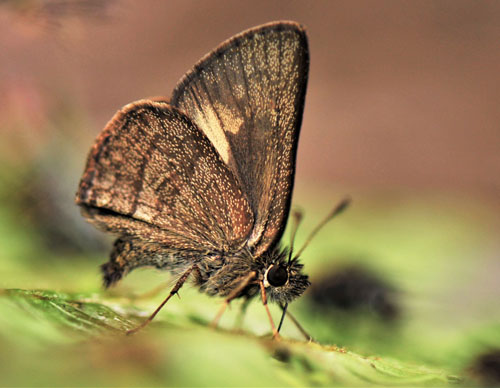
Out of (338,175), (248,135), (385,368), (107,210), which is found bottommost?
(385,368)

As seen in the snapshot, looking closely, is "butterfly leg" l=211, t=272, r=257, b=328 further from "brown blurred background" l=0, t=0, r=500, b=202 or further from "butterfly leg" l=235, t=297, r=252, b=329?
"brown blurred background" l=0, t=0, r=500, b=202

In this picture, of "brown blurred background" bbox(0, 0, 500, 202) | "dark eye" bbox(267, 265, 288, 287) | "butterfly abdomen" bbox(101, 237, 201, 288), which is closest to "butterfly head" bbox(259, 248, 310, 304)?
"dark eye" bbox(267, 265, 288, 287)

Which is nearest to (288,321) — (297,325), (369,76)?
(297,325)

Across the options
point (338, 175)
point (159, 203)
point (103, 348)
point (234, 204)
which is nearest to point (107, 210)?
point (159, 203)

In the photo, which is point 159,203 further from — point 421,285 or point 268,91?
point 421,285

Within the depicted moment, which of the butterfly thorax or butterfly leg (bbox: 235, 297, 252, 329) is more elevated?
the butterfly thorax

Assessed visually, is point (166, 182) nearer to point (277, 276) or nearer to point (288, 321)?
point (277, 276)

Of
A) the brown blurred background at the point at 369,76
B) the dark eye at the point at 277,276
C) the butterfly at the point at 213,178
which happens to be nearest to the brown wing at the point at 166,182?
the butterfly at the point at 213,178
